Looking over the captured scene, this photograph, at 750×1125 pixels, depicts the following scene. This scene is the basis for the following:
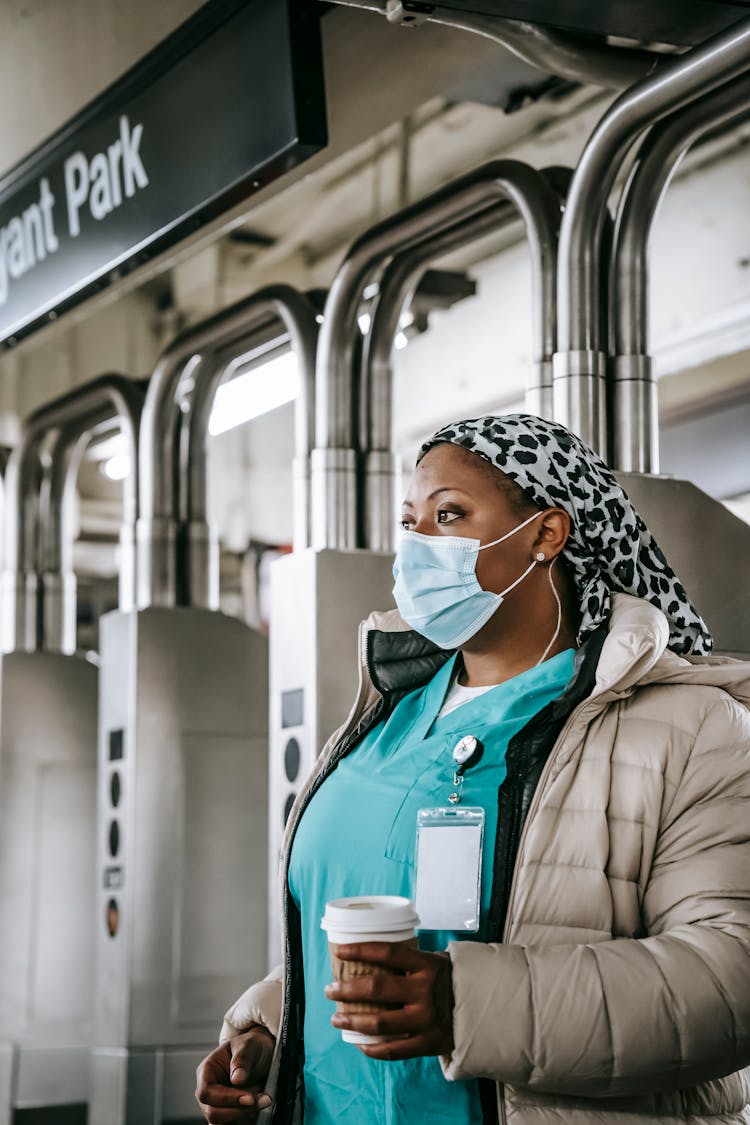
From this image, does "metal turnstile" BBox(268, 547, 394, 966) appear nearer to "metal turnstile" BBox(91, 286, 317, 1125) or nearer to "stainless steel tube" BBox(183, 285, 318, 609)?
"stainless steel tube" BBox(183, 285, 318, 609)

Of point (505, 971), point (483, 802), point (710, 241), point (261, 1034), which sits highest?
point (710, 241)

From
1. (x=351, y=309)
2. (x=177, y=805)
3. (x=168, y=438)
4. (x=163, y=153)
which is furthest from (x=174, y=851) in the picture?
(x=163, y=153)

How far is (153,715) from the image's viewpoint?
144 inches

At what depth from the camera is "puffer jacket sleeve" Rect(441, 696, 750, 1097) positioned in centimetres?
140

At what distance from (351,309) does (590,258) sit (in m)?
0.75

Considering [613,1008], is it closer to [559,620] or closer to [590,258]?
[559,620]

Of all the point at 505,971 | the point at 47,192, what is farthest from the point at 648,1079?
the point at 47,192

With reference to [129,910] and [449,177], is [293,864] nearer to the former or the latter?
[129,910]

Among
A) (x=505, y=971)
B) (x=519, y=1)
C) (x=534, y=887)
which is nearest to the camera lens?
(x=505, y=971)

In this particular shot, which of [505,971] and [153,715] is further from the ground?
[153,715]

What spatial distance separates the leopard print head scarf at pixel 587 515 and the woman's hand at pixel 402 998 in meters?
0.52

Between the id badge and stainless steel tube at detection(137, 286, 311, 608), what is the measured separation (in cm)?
219

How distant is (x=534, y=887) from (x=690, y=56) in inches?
55.0

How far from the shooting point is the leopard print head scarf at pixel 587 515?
1.77m
